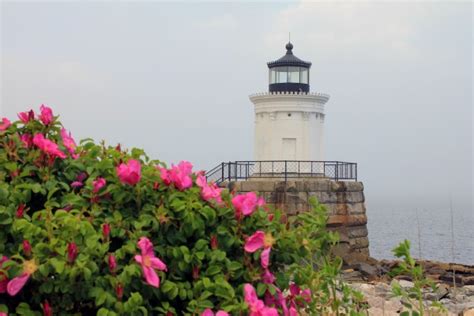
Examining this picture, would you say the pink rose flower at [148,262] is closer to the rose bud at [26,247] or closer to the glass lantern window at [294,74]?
the rose bud at [26,247]

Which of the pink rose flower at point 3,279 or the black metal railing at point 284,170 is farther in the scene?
the black metal railing at point 284,170

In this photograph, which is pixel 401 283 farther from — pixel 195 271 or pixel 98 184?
→ pixel 98 184

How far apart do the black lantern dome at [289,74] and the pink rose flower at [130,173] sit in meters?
21.5

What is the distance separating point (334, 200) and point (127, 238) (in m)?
18.4

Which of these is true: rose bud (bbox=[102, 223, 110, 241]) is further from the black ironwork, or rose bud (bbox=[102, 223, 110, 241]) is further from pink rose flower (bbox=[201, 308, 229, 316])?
the black ironwork

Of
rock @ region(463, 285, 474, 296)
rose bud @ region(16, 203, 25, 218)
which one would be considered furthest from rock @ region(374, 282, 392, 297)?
Result: rose bud @ region(16, 203, 25, 218)

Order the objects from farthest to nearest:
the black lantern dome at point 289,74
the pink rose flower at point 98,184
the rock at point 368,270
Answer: the black lantern dome at point 289,74 → the rock at point 368,270 → the pink rose flower at point 98,184

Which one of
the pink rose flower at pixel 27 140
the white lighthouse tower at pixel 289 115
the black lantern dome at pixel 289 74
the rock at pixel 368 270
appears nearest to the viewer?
the pink rose flower at pixel 27 140

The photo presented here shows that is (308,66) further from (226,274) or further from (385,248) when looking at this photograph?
(226,274)

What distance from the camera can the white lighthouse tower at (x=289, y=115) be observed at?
2450cm

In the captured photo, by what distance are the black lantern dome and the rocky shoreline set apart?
6942mm

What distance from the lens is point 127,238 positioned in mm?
3428

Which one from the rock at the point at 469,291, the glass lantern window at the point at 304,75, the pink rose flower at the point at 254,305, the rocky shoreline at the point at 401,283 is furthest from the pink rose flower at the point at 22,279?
the glass lantern window at the point at 304,75

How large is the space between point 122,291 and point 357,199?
64.8 ft
